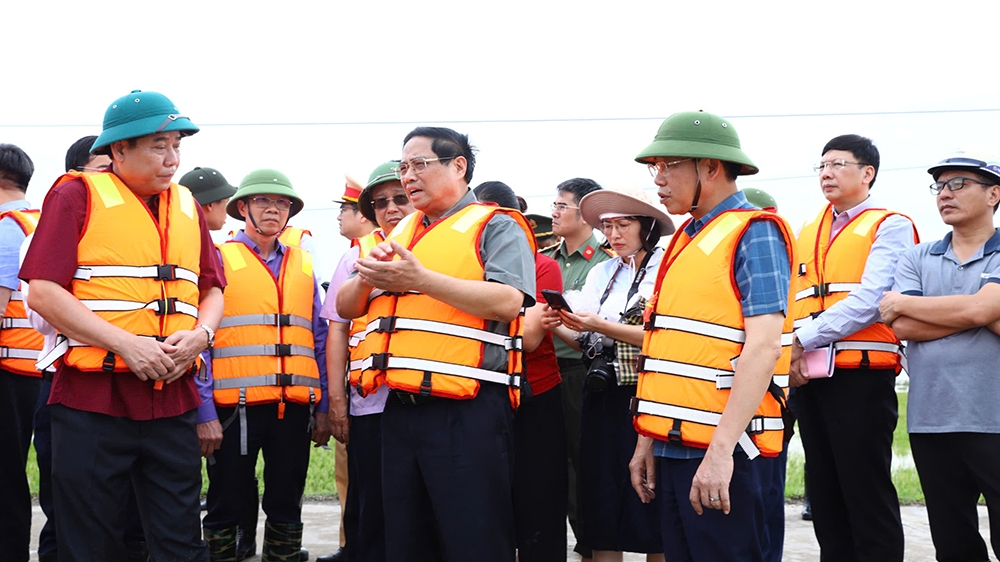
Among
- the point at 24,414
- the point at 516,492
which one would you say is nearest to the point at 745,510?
the point at 516,492

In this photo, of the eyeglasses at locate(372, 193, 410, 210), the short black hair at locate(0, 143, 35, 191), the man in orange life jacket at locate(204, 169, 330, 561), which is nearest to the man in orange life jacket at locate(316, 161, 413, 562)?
the eyeglasses at locate(372, 193, 410, 210)

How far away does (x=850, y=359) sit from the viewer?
4.89 m

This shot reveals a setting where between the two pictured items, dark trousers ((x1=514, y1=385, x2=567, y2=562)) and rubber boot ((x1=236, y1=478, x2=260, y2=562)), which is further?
rubber boot ((x1=236, y1=478, x2=260, y2=562))

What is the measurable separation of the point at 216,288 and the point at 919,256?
3366 millimetres

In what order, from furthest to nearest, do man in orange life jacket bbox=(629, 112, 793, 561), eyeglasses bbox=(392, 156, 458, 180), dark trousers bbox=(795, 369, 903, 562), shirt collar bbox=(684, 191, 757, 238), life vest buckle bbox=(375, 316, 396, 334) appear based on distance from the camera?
dark trousers bbox=(795, 369, 903, 562) → eyeglasses bbox=(392, 156, 458, 180) → life vest buckle bbox=(375, 316, 396, 334) → shirt collar bbox=(684, 191, 757, 238) → man in orange life jacket bbox=(629, 112, 793, 561)

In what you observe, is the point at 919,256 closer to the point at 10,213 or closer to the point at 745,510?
the point at 745,510

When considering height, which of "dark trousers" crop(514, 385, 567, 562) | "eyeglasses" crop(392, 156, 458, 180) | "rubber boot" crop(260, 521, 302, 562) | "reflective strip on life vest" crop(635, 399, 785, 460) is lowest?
"rubber boot" crop(260, 521, 302, 562)

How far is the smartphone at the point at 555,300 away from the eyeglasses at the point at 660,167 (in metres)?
0.89

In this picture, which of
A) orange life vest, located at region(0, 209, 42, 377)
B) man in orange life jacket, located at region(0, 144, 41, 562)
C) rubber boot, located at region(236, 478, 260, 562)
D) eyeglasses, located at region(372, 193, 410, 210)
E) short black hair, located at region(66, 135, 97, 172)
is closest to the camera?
man in orange life jacket, located at region(0, 144, 41, 562)

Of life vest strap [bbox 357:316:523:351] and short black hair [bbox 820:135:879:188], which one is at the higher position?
short black hair [bbox 820:135:879:188]

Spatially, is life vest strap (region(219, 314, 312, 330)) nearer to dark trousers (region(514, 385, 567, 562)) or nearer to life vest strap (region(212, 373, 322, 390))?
life vest strap (region(212, 373, 322, 390))

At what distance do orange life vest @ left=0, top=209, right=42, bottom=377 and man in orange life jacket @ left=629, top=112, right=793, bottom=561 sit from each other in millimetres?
3499

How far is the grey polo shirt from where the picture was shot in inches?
164

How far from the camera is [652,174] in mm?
3619
